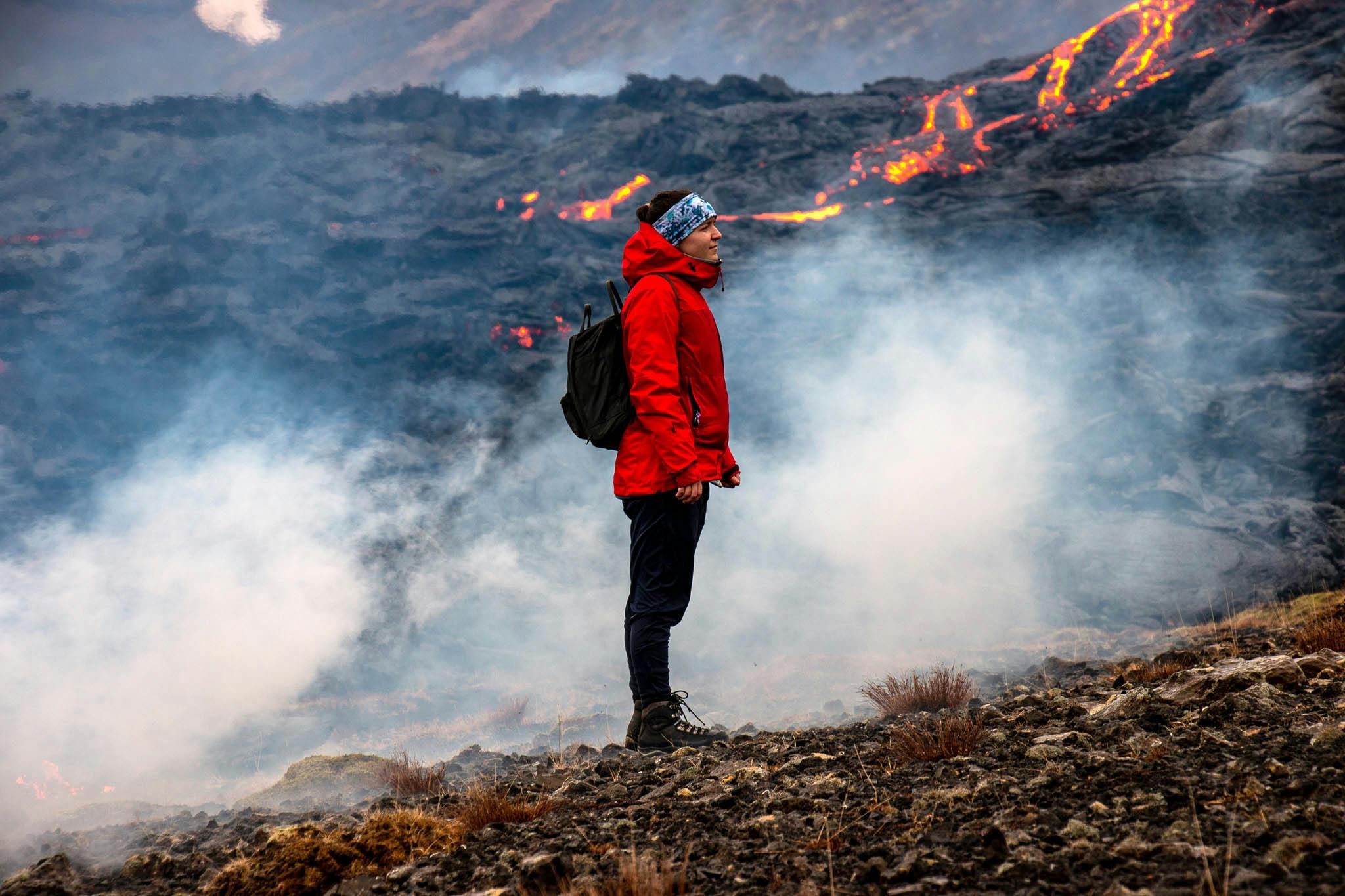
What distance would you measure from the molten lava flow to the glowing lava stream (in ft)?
0.09

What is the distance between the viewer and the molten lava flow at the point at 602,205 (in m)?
26.6

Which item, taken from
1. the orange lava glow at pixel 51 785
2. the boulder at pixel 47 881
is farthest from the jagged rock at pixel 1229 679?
the orange lava glow at pixel 51 785

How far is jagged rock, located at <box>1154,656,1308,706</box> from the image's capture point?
106 inches

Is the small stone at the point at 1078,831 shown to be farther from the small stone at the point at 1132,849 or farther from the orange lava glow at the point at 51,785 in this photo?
the orange lava glow at the point at 51,785

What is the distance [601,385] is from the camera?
133 inches

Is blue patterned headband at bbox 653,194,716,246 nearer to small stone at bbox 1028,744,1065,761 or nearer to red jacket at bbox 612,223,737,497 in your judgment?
red jacket at bbox 612,223,737,497

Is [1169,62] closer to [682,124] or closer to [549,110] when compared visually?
[682,124]

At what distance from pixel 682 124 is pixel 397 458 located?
620 inches

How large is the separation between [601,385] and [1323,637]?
306 centimetres

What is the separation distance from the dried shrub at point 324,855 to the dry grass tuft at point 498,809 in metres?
0.11

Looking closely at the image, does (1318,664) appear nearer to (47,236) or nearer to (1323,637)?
(1323,637)

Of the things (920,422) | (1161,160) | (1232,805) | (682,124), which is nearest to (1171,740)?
(1232,805)

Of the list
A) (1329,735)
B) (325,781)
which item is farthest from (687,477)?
(325,781)

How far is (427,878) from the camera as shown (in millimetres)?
2068
